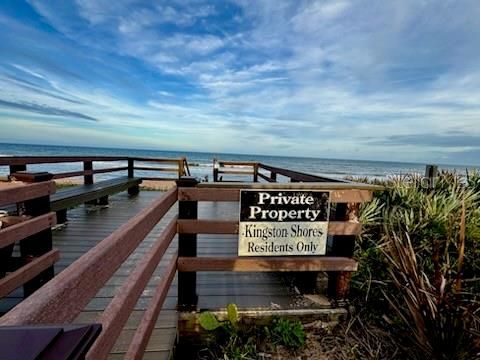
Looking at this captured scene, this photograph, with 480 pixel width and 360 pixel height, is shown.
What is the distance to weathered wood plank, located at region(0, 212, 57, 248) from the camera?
1.60 metres

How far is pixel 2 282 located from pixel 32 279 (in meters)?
0.34

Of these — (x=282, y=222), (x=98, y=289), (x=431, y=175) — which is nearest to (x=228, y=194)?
(x=282, y=222)

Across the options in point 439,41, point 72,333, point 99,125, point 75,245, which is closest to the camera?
point 72,333

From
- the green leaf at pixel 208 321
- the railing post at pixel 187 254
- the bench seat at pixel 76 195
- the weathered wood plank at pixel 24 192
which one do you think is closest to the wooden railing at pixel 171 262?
the railing post at pixel 187 254

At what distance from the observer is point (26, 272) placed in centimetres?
181

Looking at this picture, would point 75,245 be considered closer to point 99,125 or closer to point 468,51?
point 468,51

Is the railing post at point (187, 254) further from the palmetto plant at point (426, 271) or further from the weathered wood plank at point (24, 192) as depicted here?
the palmetto plant at point (426, 271)

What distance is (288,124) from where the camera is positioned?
4547cm

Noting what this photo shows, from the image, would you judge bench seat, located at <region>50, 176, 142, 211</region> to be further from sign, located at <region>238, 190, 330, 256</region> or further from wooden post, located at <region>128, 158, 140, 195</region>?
sign, located at <region>238, 190, 330, 256</region>

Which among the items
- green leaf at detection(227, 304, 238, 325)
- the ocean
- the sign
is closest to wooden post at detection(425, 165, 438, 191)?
the sign

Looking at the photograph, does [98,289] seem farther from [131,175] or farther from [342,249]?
[131,175]

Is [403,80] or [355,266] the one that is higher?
[403,80]

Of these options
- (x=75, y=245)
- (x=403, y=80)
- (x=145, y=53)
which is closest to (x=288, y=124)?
(x=403, y=80)

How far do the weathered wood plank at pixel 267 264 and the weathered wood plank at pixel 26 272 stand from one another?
40.0 inches
